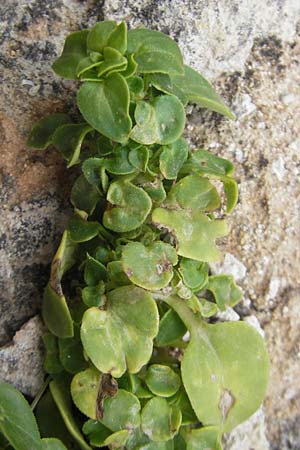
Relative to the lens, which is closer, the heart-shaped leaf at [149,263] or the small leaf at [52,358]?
the heart-shaped leaf at [149,263]

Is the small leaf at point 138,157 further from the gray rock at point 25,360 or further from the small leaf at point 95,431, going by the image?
the small leaf at point 95,431

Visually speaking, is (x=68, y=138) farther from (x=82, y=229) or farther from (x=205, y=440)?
(x=205, y=440)

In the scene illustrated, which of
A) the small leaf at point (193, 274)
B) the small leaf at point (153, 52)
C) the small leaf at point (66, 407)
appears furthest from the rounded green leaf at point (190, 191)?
the small leaf at point (66, 407)

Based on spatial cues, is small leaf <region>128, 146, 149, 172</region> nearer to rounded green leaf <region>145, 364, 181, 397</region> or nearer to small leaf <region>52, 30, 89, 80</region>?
small leaf <region>52, 30, 89, 80</region>

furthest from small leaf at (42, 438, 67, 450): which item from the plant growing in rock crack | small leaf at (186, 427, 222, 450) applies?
small leaf at (186, 427, 222, 450)

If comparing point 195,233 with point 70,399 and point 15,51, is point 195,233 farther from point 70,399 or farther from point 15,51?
point 15,51

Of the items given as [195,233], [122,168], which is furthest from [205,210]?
[122,168]
